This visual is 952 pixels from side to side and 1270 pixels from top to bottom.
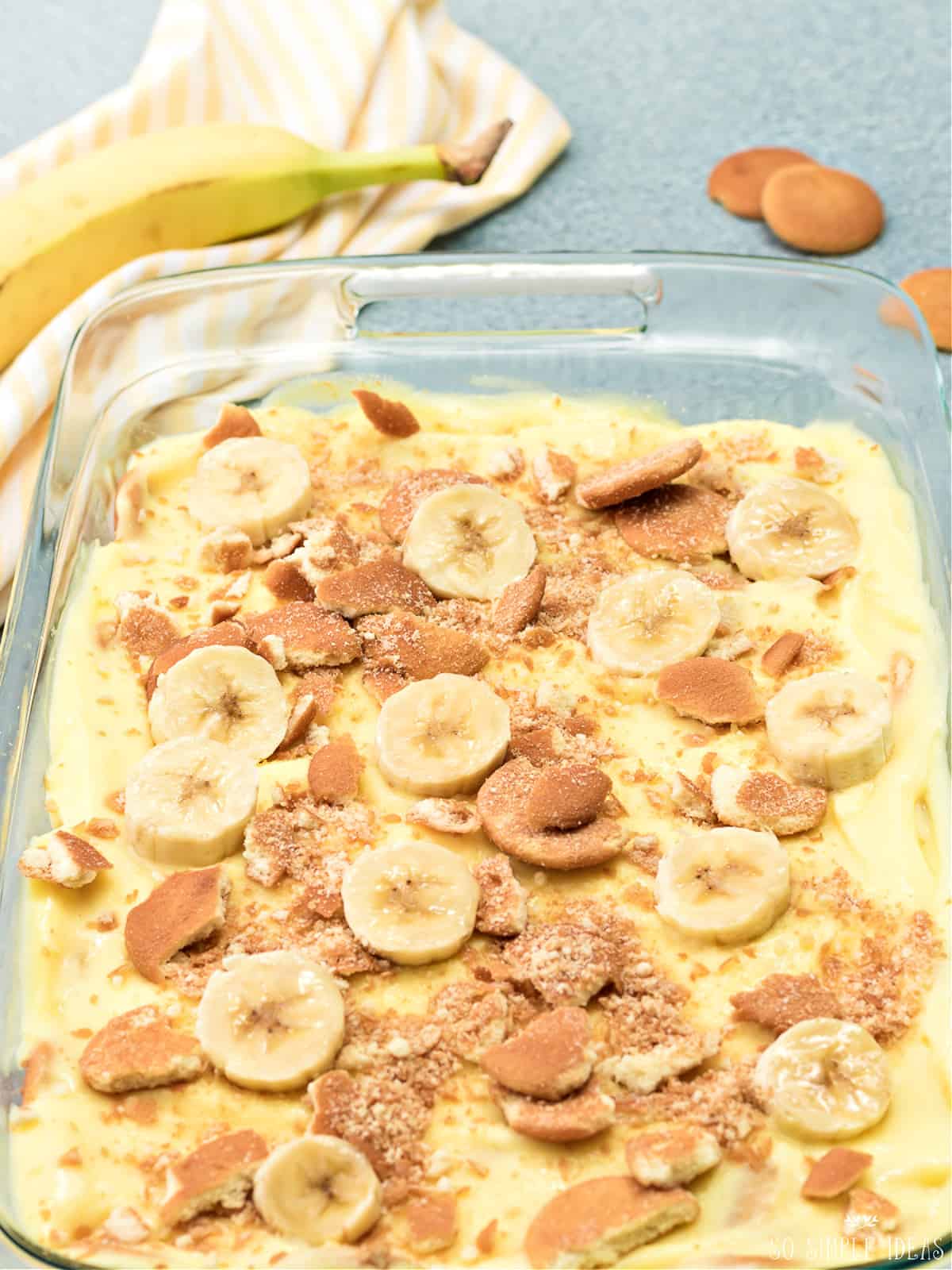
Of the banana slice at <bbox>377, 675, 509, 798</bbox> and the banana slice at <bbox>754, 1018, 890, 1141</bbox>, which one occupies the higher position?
the banana slice at <bbox>377, 675, 509, 798</bbox>

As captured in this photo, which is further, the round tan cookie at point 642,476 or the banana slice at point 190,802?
the round tan cookie at point 642,476

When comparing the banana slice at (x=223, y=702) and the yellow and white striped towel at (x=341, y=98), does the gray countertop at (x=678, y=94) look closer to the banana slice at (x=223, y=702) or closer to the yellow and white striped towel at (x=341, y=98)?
the yellow and white striped towel at (x=341, y=98)

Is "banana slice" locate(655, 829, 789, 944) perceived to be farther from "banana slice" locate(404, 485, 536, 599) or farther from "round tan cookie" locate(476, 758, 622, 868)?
"banana slice" locate(404, 485, 536, 599)

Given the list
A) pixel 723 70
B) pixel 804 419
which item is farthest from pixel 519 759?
pixel 723 70

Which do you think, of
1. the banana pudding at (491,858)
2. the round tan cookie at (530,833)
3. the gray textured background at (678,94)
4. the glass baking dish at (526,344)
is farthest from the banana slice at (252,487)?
the gray textured background at (678,94)

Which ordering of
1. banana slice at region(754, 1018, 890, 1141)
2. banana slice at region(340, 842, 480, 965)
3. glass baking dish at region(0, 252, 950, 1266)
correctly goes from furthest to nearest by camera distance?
glass baking dish at region(0, 252, 950, 1266)
banana slice at region(340, 842, 480, 965)
banana slice at region(754, 1018, 890, 1141)

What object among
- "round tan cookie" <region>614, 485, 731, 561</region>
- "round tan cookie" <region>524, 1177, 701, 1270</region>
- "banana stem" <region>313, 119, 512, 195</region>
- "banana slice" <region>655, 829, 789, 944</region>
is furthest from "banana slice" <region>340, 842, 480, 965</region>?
"banana stem" <region>313, 119, 512, 195</region>
